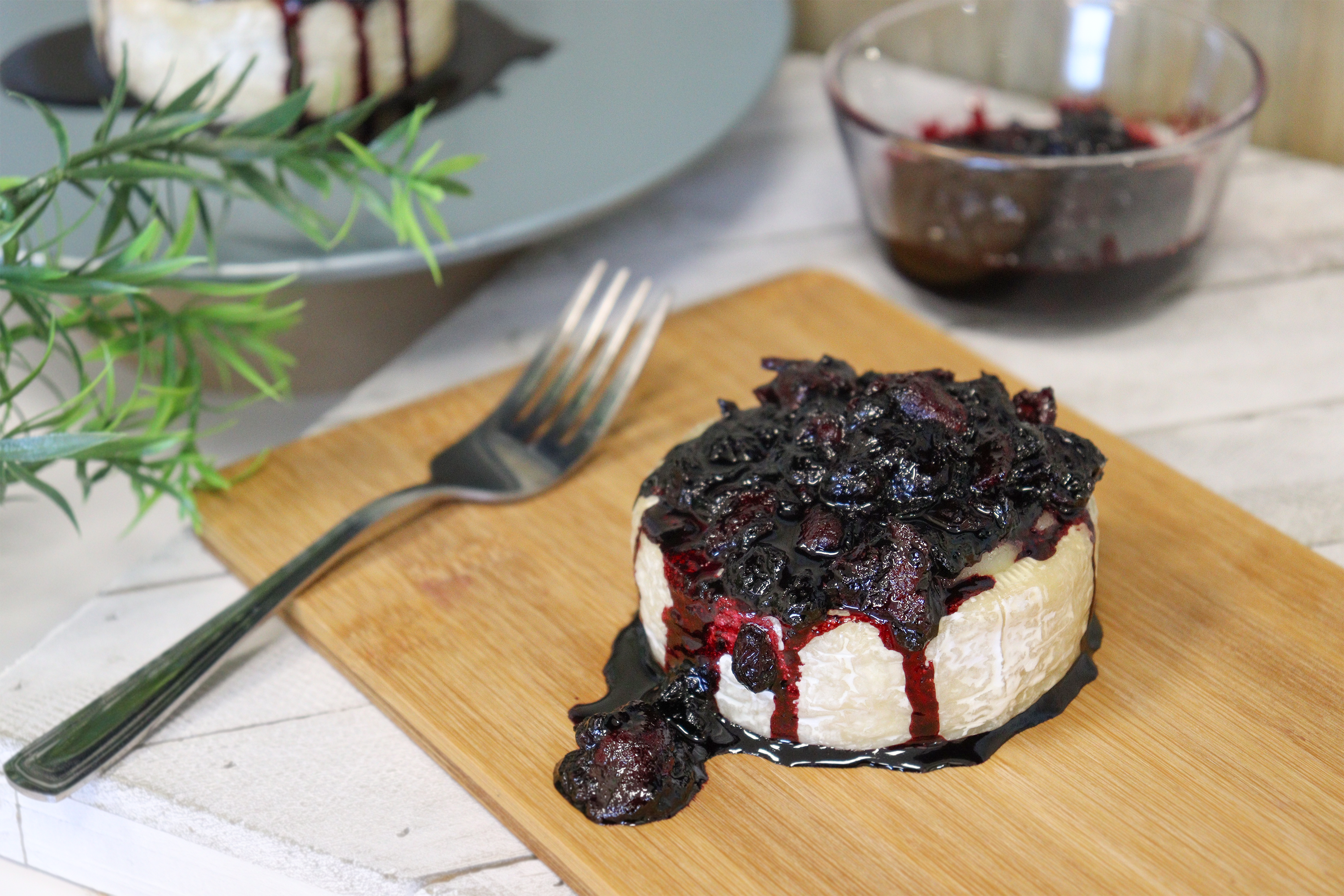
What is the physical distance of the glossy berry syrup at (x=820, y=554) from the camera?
1.03 m

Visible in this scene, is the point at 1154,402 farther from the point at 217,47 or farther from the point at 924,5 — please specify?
the point at 217,47

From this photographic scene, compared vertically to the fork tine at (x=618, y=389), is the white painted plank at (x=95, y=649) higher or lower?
lower

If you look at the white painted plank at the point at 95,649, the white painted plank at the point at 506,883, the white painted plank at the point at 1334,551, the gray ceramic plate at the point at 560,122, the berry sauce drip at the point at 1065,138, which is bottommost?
the white painted plank at the point at 1334,551

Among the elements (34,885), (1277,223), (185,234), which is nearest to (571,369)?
(185,234)

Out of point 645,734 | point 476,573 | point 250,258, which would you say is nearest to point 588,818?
point 645,734

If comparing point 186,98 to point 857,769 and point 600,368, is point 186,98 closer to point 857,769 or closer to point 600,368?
point 600,368

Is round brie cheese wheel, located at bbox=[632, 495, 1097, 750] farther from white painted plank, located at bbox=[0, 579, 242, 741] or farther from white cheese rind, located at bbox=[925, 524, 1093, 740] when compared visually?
white painted plank, located at bbox=[0, 579, 242, 741]

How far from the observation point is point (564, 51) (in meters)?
2.05

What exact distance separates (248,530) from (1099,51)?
1.45m

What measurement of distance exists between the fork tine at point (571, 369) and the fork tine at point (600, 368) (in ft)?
0.05

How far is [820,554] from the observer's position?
1.06 meters

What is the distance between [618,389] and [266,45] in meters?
0.71

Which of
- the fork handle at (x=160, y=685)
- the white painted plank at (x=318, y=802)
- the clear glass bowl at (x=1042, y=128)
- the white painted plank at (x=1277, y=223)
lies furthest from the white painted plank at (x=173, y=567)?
the white painted plank at (x=1277, y=223)

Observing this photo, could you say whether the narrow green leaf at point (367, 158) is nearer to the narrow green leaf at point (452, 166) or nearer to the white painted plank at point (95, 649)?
the narrow green leaf at point (452, 166)
